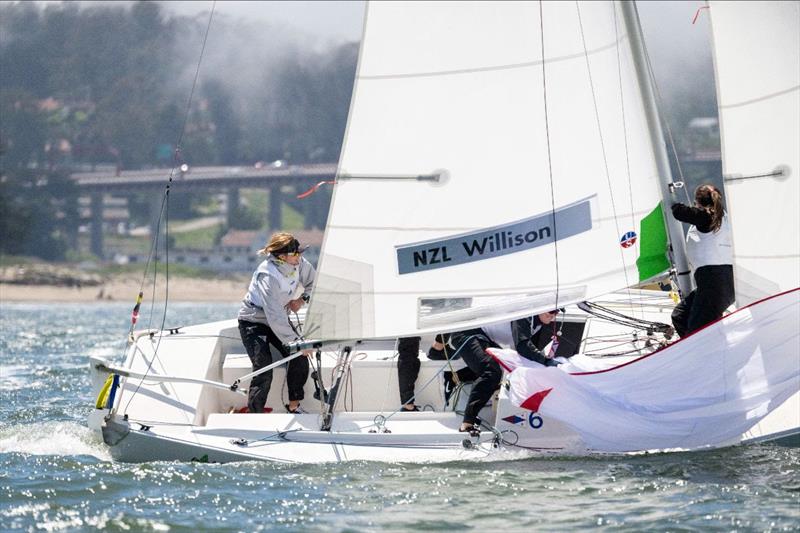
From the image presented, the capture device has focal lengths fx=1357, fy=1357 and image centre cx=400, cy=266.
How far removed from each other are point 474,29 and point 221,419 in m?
2.79

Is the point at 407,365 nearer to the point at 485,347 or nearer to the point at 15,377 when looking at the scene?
the point at 485,347

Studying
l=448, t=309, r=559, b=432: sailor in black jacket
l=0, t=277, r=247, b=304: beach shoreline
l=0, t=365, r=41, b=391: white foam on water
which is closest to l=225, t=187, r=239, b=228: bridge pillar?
l=0, t=277, r=247, b=304: beach shoreline

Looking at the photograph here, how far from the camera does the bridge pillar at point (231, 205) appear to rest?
92.8m

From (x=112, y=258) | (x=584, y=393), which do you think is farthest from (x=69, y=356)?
(x=112, y=258)

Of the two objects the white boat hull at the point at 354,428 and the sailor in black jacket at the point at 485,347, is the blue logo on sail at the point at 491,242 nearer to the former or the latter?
the sailor in black jacket at the point at 485,347

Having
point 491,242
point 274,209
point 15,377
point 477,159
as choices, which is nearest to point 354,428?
point 491,242

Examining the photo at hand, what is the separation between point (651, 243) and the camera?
8125 millimetres

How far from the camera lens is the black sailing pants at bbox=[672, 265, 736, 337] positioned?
8.11 meters

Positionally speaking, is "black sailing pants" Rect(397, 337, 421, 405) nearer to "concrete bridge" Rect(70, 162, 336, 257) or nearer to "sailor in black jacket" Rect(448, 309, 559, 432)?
"sailor in black jacket" Rect(448, 309, 559, 432)

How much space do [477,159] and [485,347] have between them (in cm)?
118

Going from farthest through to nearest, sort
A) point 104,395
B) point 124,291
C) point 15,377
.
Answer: point 124,291 → point 15,377 → point 104,395

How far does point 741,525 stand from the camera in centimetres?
671

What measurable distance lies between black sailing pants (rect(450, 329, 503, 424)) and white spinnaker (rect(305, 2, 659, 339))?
0.35 meters

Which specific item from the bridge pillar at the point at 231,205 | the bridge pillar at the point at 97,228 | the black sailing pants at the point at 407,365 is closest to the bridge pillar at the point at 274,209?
the bridge pillar at the point at 231,205
